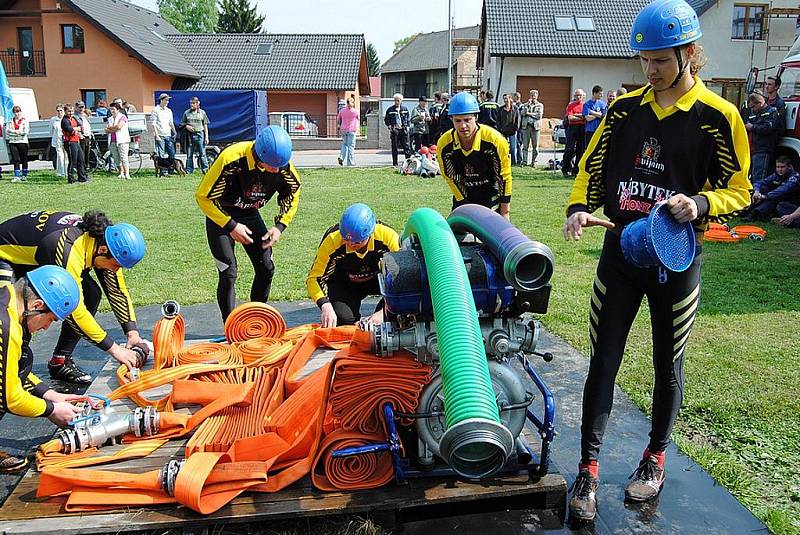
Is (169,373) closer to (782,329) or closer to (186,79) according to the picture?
(782,329)

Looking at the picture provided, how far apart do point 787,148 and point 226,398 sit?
36.7 feet

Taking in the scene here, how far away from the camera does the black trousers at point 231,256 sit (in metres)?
5.68

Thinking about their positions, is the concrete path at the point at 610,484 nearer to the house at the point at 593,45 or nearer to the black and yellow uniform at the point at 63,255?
the black and yellow uniform at the point at 63,255

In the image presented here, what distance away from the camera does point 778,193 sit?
11375mm

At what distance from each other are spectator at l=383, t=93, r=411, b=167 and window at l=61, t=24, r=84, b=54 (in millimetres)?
21446

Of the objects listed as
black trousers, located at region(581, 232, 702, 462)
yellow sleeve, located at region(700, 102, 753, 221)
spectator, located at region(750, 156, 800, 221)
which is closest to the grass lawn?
black trousers, located at region(581, 232, 702, 462)

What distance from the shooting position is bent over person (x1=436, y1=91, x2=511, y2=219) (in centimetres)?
605

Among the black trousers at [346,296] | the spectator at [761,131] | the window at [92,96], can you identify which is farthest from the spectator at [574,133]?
the window at [92,96]

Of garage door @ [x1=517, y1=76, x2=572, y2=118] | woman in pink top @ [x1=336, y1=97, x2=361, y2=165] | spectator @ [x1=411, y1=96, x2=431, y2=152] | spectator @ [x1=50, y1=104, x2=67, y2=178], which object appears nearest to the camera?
spectator @ [x1=50, y1=104, x2=67, y2=178]

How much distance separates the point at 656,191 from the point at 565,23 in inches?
1314

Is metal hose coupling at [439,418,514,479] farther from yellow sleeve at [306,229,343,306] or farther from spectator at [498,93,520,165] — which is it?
spectator at [498,93,520,165]

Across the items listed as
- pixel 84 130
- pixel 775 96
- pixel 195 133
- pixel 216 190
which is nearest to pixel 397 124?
pixel 195 133

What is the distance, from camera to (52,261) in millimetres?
4453

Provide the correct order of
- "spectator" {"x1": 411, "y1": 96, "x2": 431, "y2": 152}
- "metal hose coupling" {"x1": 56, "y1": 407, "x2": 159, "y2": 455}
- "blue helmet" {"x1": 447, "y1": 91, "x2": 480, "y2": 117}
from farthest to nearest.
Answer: "spectator" {"x1": 411, "y1": 96, "x2": 431, "y2": 152} < "blue helmet" {"x1": 447, "y1": 91, "x2": 480, "y2": 117} < "metal hose coupling" {"x1": 56, "y1": 407, "x2": 159, "y2": 455}
